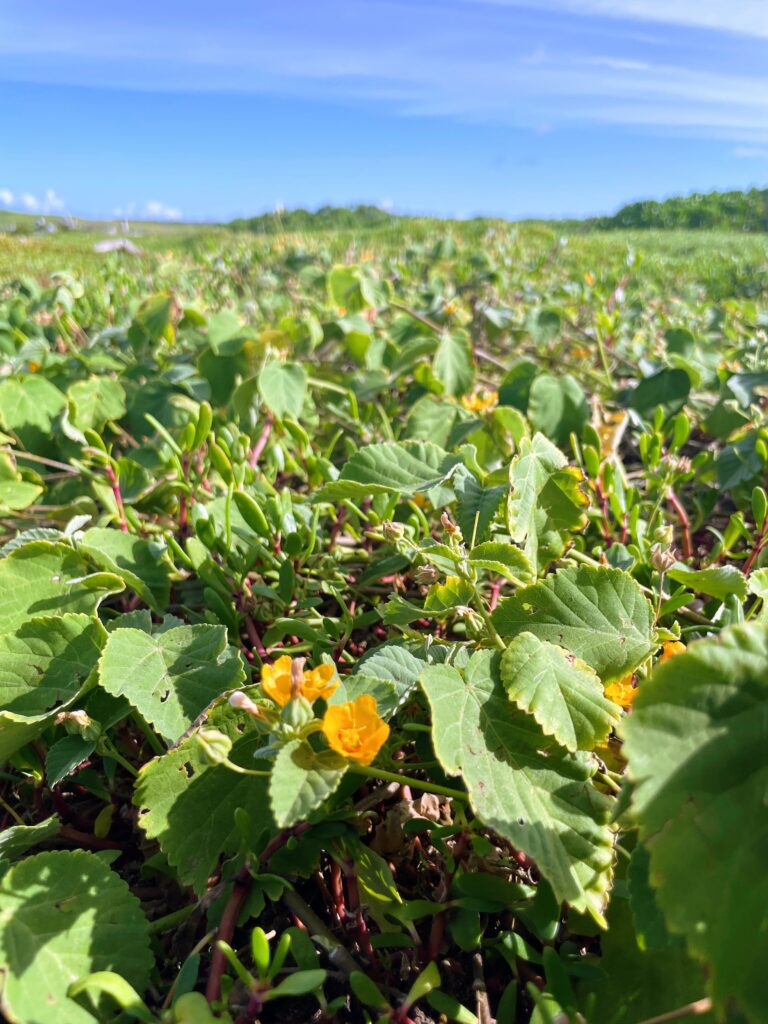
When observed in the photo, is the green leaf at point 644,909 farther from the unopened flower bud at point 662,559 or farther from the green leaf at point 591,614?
the unopened flower bud at point 662,559

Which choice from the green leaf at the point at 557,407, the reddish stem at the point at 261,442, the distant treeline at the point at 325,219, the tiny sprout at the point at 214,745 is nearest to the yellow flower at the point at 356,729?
the tiny sprout at the point at 214,745

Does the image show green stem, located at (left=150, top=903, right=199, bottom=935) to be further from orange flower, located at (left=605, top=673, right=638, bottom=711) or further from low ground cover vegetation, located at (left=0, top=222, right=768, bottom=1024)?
orange flower, located at (left=605, top=673, right=638, bottom=711)

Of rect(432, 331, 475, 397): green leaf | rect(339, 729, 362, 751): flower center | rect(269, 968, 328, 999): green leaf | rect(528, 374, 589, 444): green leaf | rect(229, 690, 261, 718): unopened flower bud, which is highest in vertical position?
rect(432, 331, 475, 397): green leaf

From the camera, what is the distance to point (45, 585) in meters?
1.18

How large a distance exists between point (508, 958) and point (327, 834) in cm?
25

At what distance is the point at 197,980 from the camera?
83 cm

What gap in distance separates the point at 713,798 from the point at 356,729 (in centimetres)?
36

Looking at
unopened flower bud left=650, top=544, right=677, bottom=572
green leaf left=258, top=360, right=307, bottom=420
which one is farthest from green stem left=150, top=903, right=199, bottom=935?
green leaf left=258, top=360, right=307, bottom=420

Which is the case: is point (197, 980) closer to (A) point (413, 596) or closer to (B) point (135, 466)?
(A) point (413, 596)

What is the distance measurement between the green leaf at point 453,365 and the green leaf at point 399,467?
81cm

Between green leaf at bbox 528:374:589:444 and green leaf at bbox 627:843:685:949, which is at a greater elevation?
green leaf at bbox 528:374:589:444

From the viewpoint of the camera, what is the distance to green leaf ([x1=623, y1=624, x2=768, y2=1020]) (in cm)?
54

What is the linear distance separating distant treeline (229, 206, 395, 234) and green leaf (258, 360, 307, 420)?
25.6 ft

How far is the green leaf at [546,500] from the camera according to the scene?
1048mm
